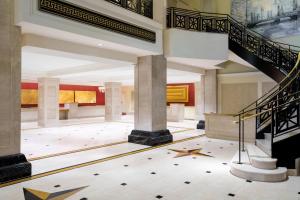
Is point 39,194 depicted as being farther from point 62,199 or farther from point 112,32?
point 112,32

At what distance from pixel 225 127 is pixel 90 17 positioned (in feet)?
19.9

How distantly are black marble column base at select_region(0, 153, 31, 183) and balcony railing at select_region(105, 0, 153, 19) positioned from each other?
4416 millimetres

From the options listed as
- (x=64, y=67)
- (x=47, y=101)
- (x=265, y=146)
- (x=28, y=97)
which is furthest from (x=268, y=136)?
(x=28, y=97)

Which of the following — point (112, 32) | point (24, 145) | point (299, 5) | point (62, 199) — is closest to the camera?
point (62, 199)

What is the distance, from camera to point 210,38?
7859 mm

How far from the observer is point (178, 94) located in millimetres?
18062

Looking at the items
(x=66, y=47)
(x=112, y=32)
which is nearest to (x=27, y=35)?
(x=66, y=47)

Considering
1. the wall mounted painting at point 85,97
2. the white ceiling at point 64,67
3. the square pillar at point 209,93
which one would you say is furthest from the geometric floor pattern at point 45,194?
the wall mounted painting at point 85,97

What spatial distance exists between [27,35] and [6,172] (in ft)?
9.55

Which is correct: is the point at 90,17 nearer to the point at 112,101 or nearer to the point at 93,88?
the point at 112,101

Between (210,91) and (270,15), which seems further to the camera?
(210,91)

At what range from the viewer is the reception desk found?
7969 mm

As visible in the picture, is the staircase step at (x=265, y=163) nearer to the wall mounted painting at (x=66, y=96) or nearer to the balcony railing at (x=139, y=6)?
the balcony railing at (x=139, y=6)

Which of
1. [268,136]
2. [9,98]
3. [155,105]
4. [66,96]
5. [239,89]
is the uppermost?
[239,89]
